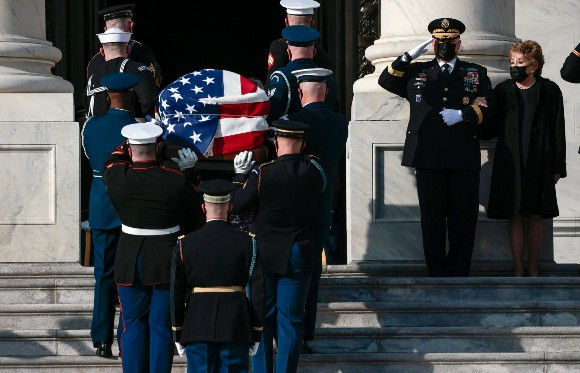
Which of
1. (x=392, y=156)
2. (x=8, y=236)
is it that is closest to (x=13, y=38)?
(x=8, y=236)

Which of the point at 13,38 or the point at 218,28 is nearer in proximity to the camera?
the point at 13,38

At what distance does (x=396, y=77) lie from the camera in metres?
14.7

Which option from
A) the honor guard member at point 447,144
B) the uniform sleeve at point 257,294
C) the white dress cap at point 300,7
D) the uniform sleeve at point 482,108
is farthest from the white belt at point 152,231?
the uniform sleeve at point 482,108

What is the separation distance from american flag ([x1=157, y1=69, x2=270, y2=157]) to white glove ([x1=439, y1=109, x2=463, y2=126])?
2.26m

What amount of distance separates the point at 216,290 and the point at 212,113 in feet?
5.28

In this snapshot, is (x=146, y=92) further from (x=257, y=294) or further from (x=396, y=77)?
(x=257, y=294)

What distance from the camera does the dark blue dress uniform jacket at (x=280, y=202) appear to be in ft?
40.8

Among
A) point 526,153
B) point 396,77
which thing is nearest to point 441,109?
point 396,77

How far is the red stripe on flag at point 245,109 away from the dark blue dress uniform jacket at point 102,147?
723mm

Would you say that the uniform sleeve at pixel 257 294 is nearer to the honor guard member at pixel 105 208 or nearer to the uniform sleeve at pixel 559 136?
the honor guard member at pixel 105 208

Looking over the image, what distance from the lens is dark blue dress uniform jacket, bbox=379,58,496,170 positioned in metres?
14.5

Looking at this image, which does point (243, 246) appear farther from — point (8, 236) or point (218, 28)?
point (218, 28)

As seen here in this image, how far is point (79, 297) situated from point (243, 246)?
3.05 metres

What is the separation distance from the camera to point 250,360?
13.0 m
